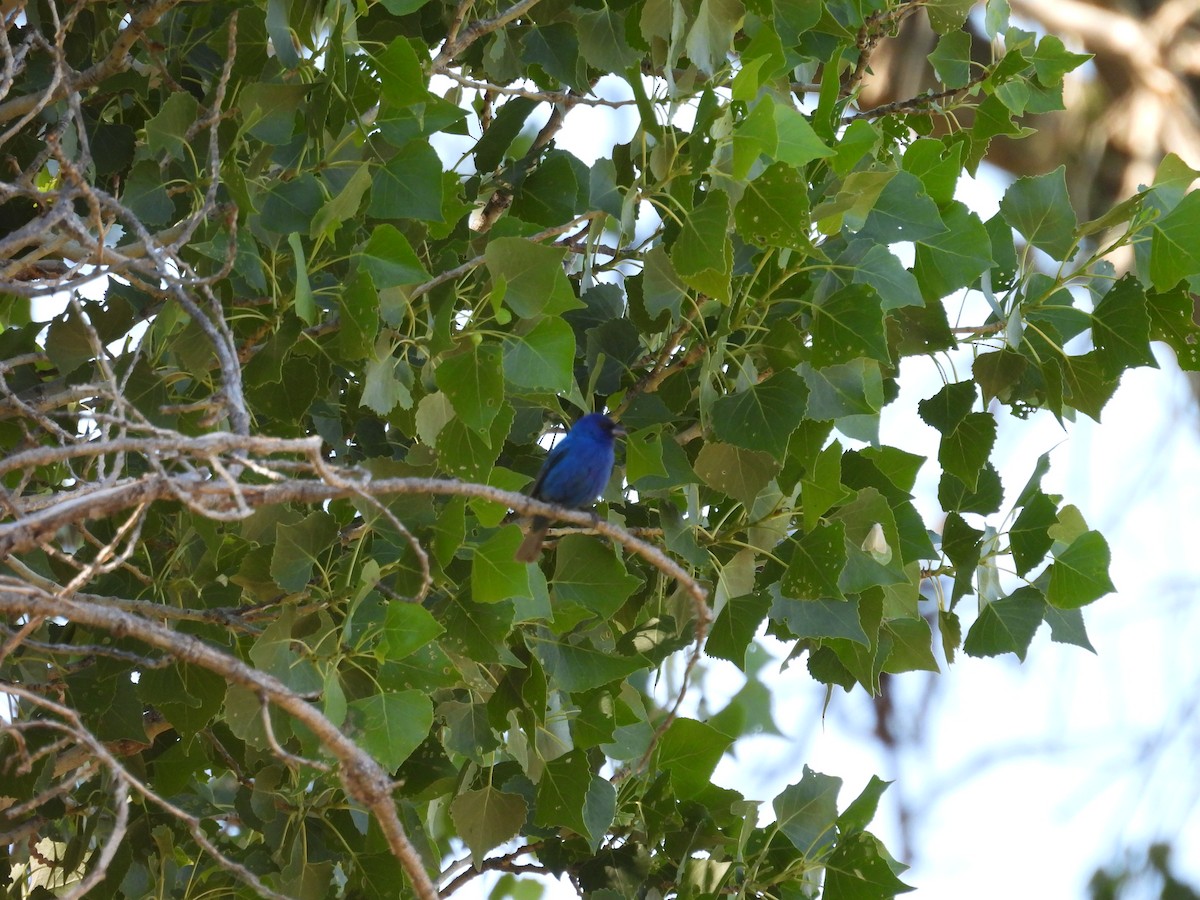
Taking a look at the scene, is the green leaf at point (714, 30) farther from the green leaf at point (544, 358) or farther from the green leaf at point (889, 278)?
the green leaf at point (544, 358)

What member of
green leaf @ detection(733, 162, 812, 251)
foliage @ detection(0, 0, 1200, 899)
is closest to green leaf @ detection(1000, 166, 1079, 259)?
foliage @ detection(0, 0, 1200, 899)

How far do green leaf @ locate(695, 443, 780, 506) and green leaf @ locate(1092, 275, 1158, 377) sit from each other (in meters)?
0.88

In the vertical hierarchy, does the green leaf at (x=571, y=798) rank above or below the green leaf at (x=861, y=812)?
below

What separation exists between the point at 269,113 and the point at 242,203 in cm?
25

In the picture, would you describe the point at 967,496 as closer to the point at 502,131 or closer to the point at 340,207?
the point at 502,131

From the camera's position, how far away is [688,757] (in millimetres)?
2996

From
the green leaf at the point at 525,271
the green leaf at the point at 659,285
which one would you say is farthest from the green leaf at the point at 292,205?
the green leaf at the point at 659,285

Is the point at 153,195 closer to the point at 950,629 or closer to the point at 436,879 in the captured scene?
the point at 436,879

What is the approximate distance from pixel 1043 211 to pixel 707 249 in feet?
3.37

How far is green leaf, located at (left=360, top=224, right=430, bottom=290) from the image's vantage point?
2428mm

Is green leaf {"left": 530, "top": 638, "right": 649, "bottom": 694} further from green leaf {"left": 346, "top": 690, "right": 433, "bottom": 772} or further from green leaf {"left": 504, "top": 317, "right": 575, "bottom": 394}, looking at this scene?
green leaf {"left": 504, "top": 317, "right": 575, "bottom": 394}

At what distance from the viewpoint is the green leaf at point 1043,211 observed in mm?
3016

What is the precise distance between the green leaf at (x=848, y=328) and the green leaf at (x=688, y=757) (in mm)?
907

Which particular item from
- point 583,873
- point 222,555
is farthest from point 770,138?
point 583,873
